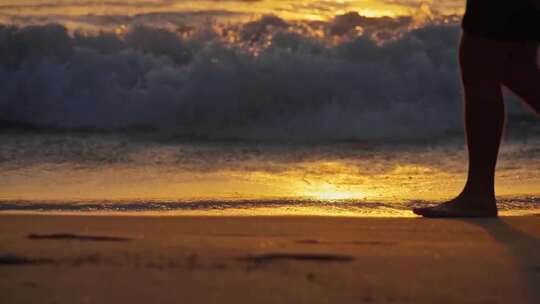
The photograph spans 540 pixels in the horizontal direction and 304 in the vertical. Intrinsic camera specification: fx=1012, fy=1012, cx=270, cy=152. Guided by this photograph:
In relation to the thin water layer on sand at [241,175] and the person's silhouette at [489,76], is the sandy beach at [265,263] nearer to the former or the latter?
the person's silhouette at [489,76]

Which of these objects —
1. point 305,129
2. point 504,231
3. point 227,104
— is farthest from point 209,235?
point 227,104

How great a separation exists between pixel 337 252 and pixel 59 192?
7.59 feet

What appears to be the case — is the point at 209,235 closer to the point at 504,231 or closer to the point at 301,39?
the point at 504,231

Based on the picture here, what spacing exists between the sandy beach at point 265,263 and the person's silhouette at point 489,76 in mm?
450

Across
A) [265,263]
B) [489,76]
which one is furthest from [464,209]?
[265,263]

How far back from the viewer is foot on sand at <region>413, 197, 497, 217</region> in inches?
160

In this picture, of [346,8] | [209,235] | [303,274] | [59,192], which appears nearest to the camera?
[303,274]

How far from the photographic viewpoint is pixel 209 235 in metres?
3.40

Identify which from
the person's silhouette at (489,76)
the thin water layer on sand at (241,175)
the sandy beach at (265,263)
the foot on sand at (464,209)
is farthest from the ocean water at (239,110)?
the sandy beach at (265,263)

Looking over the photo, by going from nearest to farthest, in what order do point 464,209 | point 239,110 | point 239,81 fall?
point 464,209 → point 239,110 → point 239,81

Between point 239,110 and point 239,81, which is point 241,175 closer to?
point 239,110

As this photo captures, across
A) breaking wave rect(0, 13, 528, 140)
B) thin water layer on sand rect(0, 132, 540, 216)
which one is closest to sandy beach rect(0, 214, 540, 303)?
thin water layer on sand rect(0, 132, 540, 216)

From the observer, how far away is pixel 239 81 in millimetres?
8664

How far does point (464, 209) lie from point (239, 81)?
475 cm
